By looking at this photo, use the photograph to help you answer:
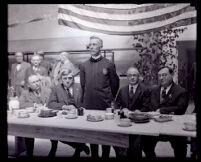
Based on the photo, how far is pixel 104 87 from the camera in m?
4.07

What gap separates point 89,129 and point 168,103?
124 cm

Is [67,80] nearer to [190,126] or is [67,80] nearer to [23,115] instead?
A: [23,115]

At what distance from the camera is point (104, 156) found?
10.9ft

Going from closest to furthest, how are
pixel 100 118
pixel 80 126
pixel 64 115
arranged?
pixel 80 126, pixel 100 118, pixel 64 115

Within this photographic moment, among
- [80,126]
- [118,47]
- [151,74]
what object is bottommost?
[80,126]

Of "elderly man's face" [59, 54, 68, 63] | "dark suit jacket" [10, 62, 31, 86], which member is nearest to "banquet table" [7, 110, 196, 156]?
"dark suit jacket" [10, 62, 31, 86]

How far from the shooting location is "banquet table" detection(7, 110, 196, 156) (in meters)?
2.52

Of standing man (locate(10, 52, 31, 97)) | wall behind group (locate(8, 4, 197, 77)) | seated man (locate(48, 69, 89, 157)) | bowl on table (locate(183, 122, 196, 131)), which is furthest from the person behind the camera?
wall behind group (locate(8, 4, 197, 77))

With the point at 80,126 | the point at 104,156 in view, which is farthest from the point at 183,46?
the point at 80,126

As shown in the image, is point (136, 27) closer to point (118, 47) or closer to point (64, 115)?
point (118, 47)

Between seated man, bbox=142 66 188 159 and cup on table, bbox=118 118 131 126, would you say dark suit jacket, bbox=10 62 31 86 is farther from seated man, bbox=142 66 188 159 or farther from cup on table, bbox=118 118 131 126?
cup on table, bbox=118 118 131 126

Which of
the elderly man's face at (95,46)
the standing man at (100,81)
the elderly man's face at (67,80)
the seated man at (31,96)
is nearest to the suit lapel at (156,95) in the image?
the standing man at (100,81)

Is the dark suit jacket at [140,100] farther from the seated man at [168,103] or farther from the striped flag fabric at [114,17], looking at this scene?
the striped flag fabric at [114,17]

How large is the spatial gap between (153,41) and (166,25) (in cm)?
142
